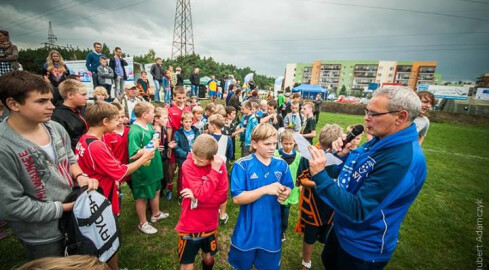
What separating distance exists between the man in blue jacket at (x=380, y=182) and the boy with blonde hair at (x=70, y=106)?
3.44 metres

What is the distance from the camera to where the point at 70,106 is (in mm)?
3049

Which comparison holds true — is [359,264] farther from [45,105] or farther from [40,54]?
[40,54]

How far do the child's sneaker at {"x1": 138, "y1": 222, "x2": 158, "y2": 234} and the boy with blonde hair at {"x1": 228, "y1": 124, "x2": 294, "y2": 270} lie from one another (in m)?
1.92

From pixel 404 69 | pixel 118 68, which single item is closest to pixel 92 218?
pixel 118 68

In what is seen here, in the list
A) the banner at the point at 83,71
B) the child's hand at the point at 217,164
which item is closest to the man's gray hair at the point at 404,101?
the child's hand at the point at 217,164

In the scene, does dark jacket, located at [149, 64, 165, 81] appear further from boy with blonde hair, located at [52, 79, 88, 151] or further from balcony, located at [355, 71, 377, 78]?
balcony, located at [355, 71, 377, 78]

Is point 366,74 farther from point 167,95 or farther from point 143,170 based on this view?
point 143,170

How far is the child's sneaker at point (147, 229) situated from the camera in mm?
3464

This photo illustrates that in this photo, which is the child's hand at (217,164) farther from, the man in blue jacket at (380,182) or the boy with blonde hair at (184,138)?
the boy with blonde hair at (184,138)

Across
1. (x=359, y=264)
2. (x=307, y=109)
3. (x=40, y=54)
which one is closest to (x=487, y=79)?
(x=307, y=109)

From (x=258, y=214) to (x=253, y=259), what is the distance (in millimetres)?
543

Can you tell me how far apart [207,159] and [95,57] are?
8410 mm

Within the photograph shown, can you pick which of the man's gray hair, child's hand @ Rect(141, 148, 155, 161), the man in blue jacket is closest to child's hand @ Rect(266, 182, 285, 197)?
the man in blue jacket

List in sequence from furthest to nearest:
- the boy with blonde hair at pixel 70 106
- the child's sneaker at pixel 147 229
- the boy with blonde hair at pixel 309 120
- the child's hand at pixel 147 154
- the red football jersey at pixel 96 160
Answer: the boy with blonde hair at pixel 309 120 → the child's sneaker at pixel 147 229 → the boy with blonde hair at pixel 70 106 → the child's hand at pixel 147 154 → the red football jersey at pixel 96 160
